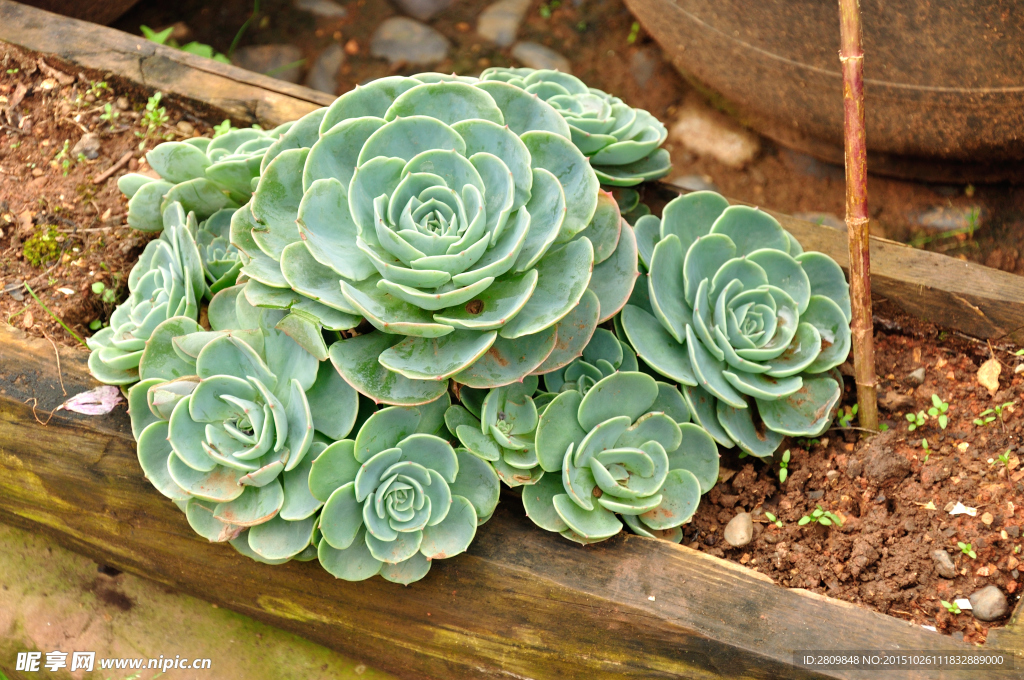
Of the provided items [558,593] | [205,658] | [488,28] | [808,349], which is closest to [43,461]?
[205,658]

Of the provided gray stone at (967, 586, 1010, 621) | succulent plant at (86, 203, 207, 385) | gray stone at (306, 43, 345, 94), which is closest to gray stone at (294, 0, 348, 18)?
gray stone at (306, 43, 345, 94)

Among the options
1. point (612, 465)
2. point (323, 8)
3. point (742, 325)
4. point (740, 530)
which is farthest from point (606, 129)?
point (323, 8)

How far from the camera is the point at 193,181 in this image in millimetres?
1778

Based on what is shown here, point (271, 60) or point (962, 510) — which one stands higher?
point (962, 510)

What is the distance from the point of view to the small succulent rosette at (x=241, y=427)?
1372 mm

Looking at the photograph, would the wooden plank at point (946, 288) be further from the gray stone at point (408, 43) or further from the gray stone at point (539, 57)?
the gray stone at point (408, 43)

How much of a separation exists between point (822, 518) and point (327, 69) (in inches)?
116

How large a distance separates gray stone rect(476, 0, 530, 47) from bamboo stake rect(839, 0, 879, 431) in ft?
7.97

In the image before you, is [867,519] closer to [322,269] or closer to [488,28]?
Answer: [322,269]

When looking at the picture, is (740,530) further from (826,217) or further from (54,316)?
(826,217)

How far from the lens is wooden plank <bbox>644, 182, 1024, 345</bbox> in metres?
1.76

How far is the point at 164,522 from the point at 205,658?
43 cm

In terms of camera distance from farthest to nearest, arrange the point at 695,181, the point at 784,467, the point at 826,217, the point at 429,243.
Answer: the point at 695,181, the point at 826,217, the point at 784,467, the point at 429,243

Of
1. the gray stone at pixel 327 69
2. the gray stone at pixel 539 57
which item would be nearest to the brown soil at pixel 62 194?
the gray stone at pixel 327 69
